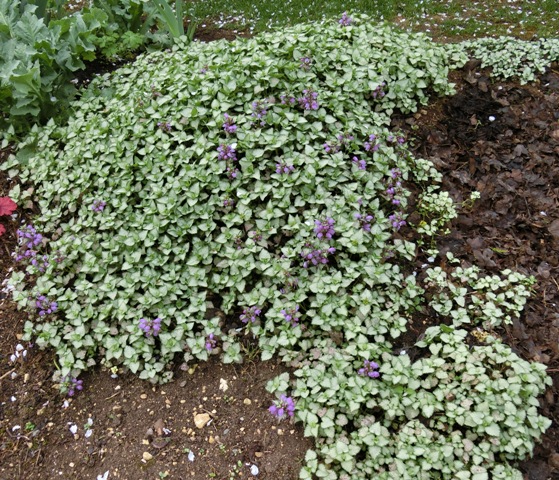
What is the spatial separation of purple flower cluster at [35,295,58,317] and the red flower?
3.37ft

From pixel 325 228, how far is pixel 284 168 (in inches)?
19.4

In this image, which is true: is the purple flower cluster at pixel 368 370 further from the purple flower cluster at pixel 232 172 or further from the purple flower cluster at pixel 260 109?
the purple flower cluster at pixel 260 109

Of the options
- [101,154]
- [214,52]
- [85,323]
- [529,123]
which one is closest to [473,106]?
[529,123]

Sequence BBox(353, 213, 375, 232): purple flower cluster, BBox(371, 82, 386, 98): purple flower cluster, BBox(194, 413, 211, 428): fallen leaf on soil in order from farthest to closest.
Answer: BBox(371, 82, 386, 98): purple flower cluster
BBox(353, 213, 375, 232): purple flower cluster
BBox(194, 413, 211, 428): fallen leaf on soil

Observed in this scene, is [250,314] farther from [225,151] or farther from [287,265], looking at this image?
[225,151]

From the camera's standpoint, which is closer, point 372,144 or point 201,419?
point 201,419

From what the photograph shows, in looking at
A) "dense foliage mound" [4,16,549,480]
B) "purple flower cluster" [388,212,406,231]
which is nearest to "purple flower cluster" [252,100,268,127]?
"dense foliage mound" [4,16,549,480]

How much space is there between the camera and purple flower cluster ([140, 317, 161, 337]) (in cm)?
303

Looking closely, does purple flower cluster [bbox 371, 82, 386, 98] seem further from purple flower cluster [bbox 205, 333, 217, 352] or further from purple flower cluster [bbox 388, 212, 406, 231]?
purple flower cluster [bbox 205, 333, 217, 352]

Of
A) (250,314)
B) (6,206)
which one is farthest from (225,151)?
(6,206)

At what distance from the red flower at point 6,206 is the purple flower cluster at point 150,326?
1674 mm

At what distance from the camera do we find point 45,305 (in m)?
3.24

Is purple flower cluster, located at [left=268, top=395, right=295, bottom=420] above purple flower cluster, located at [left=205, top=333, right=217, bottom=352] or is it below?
below

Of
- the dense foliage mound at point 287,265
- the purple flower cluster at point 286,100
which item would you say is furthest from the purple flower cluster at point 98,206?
the purple flower cluster at point 286,100
